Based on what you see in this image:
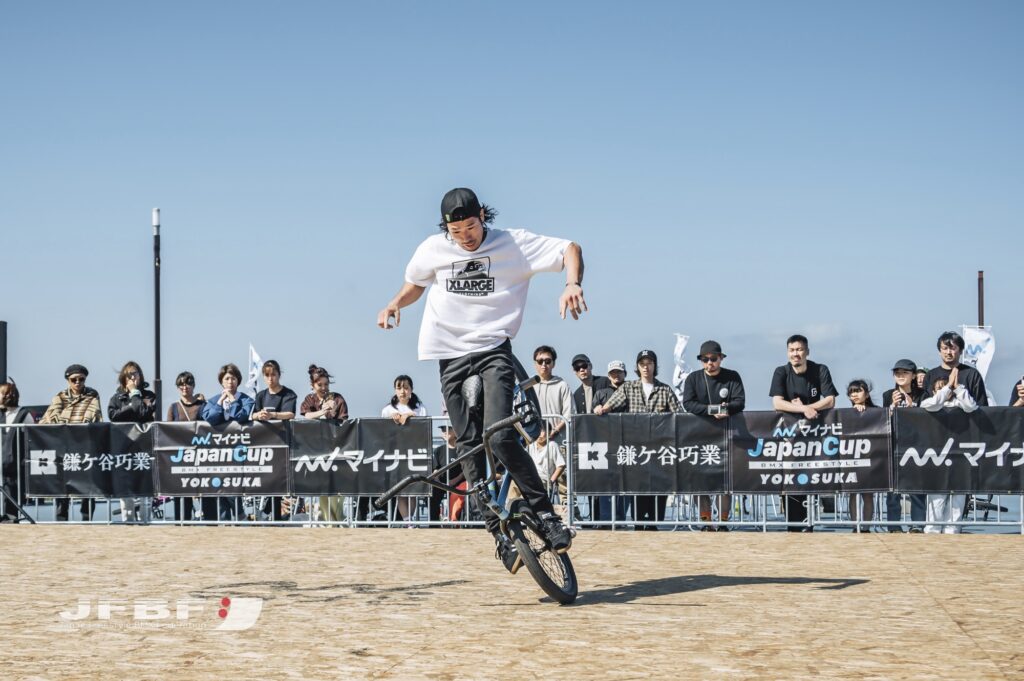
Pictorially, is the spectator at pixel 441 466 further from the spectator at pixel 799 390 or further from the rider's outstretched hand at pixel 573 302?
the rider's outstretched hand at pixel 573 302

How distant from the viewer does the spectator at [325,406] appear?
1320cm

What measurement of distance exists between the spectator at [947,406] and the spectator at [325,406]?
21.0 ft

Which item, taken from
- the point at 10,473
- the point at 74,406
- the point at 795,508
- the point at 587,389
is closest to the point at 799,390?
the point at 795,508

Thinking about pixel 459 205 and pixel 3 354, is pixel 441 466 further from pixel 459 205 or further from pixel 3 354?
pixel 3 354

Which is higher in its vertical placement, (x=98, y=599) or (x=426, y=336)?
(x=426, y=336)

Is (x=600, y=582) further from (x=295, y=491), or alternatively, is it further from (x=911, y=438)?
(x=295, y=491)


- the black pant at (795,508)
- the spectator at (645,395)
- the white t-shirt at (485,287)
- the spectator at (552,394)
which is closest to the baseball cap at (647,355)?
the spectator at (645,395)

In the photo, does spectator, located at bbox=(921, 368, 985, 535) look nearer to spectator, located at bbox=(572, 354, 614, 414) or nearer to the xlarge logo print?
spectator, located at bbox=(572, 354, 614, 414)

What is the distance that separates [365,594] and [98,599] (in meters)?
1.53

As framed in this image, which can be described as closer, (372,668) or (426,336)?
(372,668)

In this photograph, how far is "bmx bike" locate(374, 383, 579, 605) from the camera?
618 cm

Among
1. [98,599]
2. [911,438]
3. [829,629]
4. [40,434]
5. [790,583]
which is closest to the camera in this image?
[829,629]

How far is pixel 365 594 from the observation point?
6.62 meters

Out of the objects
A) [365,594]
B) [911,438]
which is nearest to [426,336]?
[365,594]
